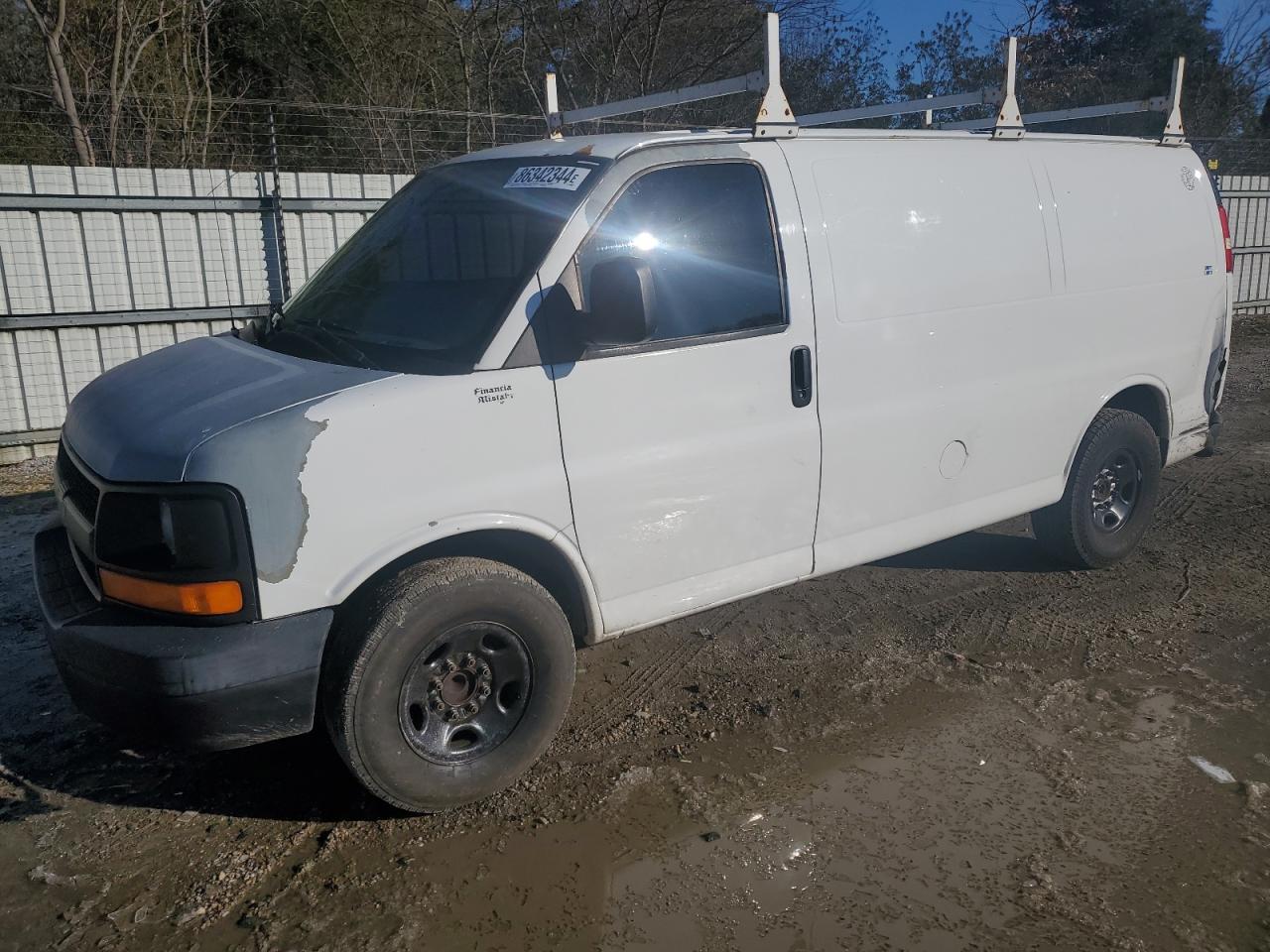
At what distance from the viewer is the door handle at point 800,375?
4.10 m

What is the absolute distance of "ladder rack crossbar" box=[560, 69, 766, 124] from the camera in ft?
14.0

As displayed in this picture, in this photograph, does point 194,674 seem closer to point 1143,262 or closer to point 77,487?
point 77,487

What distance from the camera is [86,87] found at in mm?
12516

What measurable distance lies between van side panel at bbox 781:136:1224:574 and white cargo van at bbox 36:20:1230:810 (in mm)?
17

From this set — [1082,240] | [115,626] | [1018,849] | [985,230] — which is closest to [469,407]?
[115,626]

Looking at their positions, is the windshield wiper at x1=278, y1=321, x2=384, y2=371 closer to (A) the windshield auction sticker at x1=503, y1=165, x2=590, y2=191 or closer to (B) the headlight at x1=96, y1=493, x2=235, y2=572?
(B) the headlight at x1=96, y1=493, x2=235, y2=572

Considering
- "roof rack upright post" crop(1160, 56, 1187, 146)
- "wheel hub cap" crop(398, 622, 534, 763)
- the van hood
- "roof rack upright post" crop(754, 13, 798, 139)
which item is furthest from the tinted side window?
"roof rack upright post" crop(1160, 56, 1187, 146)

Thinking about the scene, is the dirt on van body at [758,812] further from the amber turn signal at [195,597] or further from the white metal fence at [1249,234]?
the white metal fence at [1249,234]

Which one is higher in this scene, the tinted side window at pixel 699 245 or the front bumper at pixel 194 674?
the tinted side window at pixel 699 245

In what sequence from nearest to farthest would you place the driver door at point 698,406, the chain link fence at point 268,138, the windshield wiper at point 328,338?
the windshield wiper at point 328,338, the driver door at point 698,406, the chain link fence at point 268,138

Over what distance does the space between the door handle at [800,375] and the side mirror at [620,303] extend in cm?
76

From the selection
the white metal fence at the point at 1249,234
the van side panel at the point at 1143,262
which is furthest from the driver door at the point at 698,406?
the white metal fence at the point at 1249,234

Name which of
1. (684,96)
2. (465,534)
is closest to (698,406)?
(465,534)

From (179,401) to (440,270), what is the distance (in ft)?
3.37
